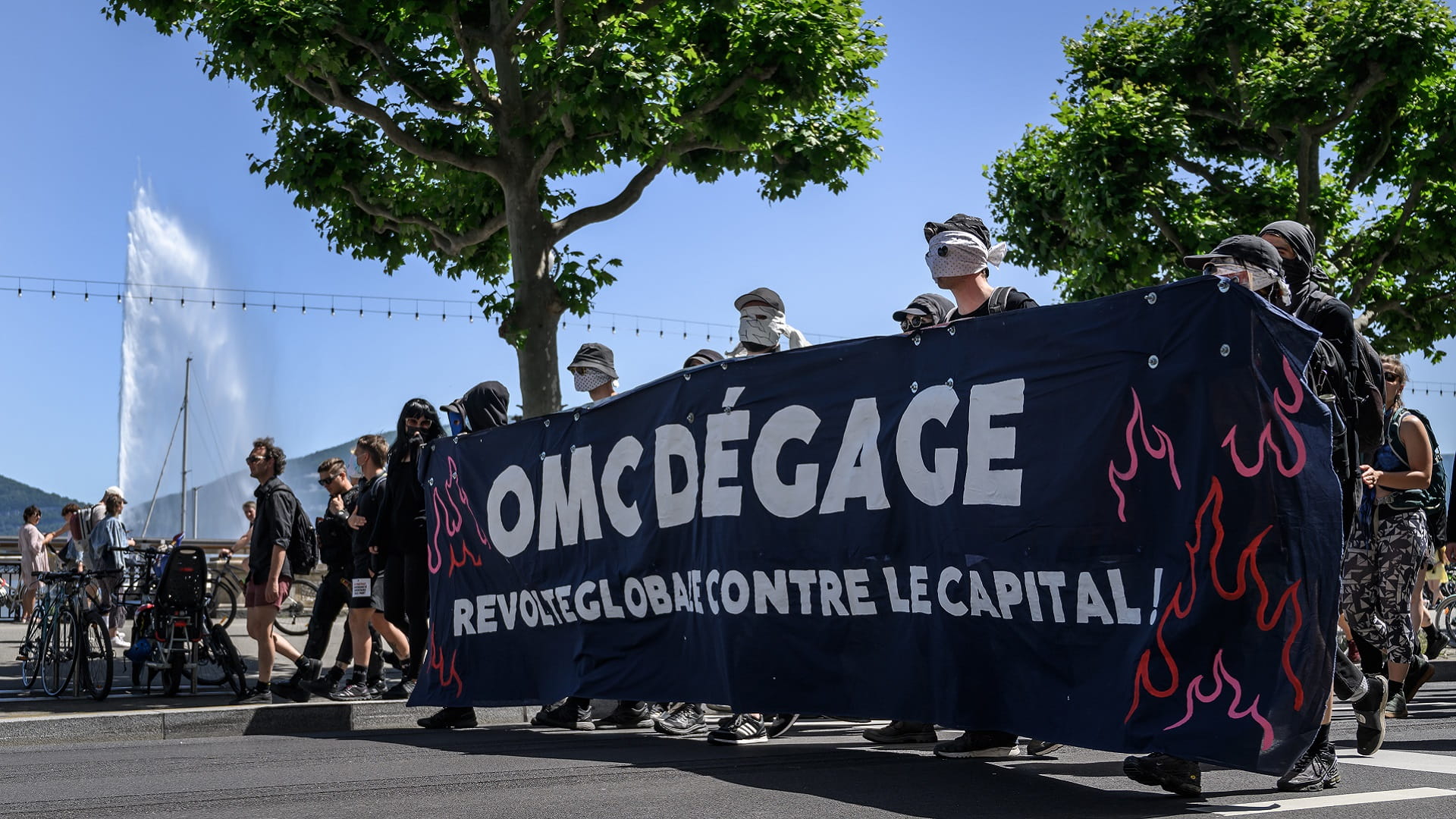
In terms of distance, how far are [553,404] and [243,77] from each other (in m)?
4.42

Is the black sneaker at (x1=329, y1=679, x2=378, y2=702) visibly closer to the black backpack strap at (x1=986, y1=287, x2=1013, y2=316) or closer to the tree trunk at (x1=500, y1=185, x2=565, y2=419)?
the tree trunk at (x1=500, y1=185, x2=565, y2=419)

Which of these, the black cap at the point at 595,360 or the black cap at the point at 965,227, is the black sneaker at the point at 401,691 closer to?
the black cap at the point at 595,360

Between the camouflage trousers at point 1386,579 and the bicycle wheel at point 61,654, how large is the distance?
363 inches

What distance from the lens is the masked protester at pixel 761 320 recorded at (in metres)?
7.74

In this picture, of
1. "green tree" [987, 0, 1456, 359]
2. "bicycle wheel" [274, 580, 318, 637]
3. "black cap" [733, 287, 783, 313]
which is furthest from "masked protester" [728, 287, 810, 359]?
"green tree" [987, 0, 1456, 359]

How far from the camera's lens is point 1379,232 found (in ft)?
78.9

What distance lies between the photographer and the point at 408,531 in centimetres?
896

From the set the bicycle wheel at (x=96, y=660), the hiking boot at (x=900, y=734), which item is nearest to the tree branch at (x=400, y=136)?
the bicycle wheel at (x=96, y=660)

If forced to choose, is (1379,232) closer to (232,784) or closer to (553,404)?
(553,404)

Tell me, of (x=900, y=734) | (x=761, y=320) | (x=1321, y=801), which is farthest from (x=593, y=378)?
(x=1321, y=801)

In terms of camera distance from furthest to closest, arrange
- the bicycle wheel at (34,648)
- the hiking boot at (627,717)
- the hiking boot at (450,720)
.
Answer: the bicycle wheel at (34,648) < the hiking boot at (450,720) < the hiking boot at (627,717)

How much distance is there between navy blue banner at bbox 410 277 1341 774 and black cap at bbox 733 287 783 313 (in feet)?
3.15

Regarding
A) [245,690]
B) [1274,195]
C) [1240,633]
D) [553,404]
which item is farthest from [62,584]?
[1274,195]

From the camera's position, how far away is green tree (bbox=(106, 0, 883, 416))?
13.1 m
